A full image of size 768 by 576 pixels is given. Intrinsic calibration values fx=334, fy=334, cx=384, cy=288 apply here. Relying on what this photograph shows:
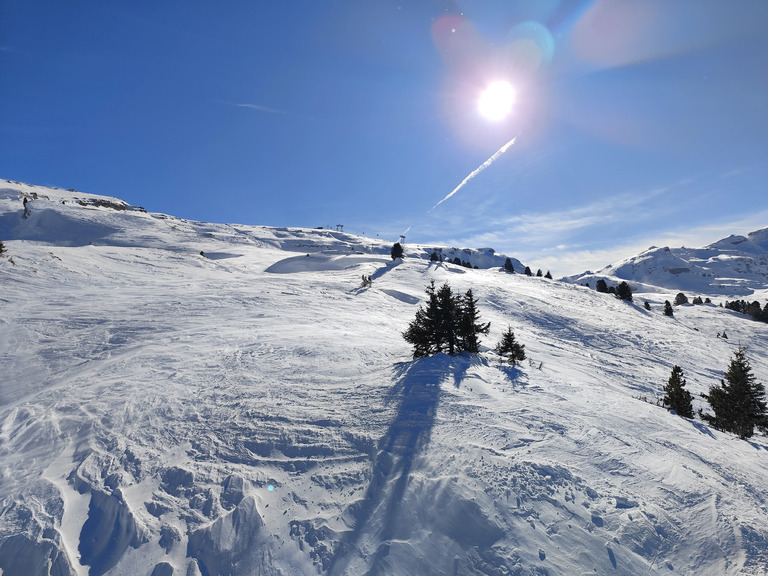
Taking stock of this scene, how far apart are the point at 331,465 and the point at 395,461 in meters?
1.10

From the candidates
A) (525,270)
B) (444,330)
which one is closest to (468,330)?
(444,330)

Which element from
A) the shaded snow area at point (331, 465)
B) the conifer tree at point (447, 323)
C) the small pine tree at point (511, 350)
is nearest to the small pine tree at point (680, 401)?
the shaded snow area at point (331, 465)

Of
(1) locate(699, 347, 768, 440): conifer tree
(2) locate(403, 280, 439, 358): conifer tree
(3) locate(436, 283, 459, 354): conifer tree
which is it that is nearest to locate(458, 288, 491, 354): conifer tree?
(3) locate(436, 283, 459, 354): conifer tree

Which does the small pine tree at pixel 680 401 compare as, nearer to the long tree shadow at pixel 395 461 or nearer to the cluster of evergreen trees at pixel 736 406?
the cluster of evergreen trees at pixel 736 406

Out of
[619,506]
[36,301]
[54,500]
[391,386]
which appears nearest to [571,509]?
[619,506]

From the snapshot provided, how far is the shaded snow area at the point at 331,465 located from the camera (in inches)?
168

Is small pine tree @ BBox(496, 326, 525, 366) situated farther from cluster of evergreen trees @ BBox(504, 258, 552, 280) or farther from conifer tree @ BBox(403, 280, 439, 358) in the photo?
cluster of evergreen trees @ BBox(504, 258, 552, 280)

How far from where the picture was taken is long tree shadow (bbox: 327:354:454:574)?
4500mm

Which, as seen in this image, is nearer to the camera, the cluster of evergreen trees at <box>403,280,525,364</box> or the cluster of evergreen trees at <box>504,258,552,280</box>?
the cluster of evergreen trees at <box>403,280,525,364</box>

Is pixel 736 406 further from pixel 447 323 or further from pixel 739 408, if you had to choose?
pixel 447 323

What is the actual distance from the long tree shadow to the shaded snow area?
0.09 ft

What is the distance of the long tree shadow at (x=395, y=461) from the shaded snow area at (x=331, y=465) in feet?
0.09

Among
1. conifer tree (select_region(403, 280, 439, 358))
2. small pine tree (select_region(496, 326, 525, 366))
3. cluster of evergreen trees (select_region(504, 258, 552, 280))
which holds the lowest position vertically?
small pine tree (select_region(496, 326, 525, 366))

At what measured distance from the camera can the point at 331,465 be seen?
18.7 feet
